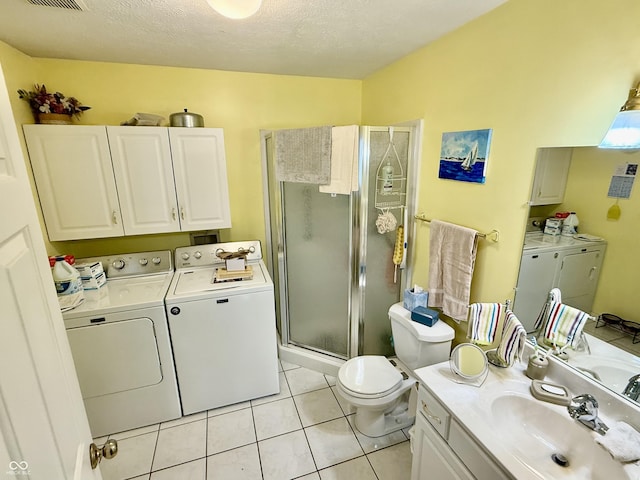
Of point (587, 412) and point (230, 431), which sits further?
point (230, 431)

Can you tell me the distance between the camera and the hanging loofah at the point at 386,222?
218cm

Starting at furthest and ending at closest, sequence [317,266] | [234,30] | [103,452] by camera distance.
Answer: [317,266]
[234,30]
[103,452]

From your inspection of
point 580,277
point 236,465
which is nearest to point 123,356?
point 236,465

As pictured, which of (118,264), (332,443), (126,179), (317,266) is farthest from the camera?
(317,266)

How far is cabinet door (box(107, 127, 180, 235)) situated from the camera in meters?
2.08

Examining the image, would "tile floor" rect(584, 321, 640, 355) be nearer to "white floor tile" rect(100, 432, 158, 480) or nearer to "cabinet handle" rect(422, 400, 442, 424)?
"cabinet handle" rect(422, 400, 442, 424)

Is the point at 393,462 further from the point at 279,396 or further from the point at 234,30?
the point at 234,30

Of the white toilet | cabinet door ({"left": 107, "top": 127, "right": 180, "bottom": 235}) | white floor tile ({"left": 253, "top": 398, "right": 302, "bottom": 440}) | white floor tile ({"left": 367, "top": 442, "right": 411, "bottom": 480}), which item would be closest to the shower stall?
the white toilet

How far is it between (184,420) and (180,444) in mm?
194

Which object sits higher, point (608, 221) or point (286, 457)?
point (608, 221)

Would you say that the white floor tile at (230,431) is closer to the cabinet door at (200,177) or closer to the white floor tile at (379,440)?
the white floor tile at (379,440)

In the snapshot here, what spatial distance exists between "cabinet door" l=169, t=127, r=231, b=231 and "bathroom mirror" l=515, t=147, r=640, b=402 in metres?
2.12

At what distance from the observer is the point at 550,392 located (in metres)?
1.23

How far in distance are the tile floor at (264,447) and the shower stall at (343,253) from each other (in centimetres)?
51
